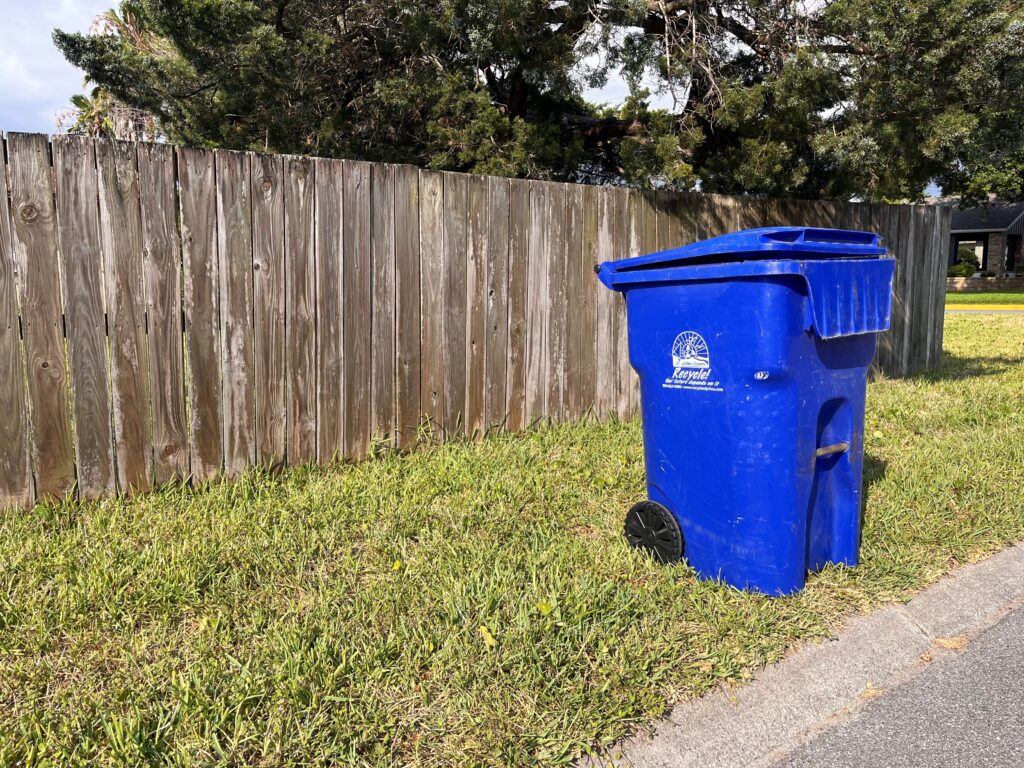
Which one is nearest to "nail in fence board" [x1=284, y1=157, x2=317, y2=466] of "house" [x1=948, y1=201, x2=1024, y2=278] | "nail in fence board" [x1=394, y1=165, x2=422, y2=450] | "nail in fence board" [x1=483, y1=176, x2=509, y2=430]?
"nail in fence board" [x1=394, y1=165, x2=422, y2=450]

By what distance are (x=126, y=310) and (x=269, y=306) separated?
729 mm

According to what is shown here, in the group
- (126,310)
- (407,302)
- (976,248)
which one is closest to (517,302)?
(407,302)

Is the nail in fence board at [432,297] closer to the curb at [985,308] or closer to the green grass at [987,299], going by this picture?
the curb at [985,308]

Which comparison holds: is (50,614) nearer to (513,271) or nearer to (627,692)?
(627,692)

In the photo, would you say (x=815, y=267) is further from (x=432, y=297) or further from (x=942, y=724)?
(x=432, y=297)

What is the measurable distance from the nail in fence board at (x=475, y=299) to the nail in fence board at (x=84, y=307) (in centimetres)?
218

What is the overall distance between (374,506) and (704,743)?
205 cm

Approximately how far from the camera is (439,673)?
241cm

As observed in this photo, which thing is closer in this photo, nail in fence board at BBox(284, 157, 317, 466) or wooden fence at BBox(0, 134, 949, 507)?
wooden fence at BBox(0, 134, 949, 507)

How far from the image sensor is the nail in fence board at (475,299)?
4906 mm

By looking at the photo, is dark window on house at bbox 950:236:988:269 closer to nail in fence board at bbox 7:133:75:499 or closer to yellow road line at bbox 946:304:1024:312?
yellow road line at bbox 946:304:1024:312

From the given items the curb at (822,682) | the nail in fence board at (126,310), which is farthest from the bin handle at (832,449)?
the nail in fence board at (126,310)

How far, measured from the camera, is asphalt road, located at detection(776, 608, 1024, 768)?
2.23 m

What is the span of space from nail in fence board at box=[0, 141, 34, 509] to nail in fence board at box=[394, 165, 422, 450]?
6.53 ft
